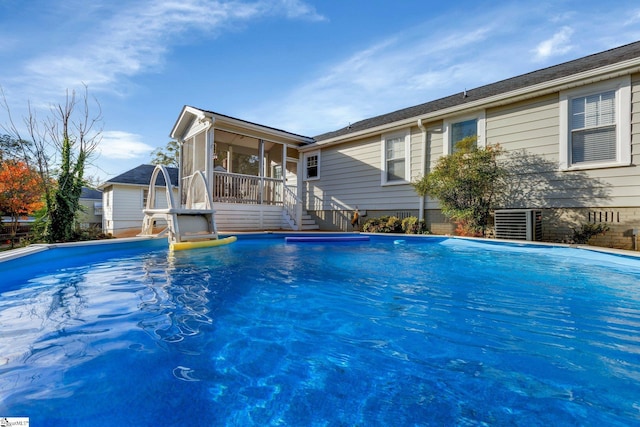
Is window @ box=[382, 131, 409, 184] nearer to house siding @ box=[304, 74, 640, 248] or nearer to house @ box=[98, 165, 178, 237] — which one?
house siding @ box=[304, 74, 640, 248]

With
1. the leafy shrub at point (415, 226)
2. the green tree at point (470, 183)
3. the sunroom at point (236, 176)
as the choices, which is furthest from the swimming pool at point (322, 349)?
the sunroom at point (236, 176)

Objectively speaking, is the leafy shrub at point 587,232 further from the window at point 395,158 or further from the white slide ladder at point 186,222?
the white slide ladder at point 186,222

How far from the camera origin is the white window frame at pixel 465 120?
298 inches

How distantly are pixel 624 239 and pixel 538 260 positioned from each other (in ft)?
7.67

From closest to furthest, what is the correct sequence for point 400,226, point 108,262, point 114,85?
1. point 108,262
2. point 400,226
3. point 114,85

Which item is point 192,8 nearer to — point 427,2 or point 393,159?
point 427,2

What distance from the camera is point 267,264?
4.73 m

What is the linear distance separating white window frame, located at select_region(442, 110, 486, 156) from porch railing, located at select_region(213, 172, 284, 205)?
5.89 metres

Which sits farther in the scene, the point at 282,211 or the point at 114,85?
the point at 282,211

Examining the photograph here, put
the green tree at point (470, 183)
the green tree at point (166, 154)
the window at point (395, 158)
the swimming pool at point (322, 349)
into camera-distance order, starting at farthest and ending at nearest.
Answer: the green tree at point (166, 154)
the window at point (395, 158)
the green tree at point (470, 183)
the swimming pool at point (322, 349)

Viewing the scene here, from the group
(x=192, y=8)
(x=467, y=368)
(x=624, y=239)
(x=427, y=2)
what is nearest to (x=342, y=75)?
(x=427, y=2)

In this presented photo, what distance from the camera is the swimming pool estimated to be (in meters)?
1.27

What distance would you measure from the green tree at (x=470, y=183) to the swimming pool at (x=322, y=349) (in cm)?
→ 337

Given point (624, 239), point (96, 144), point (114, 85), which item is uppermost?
point (114, 85)
